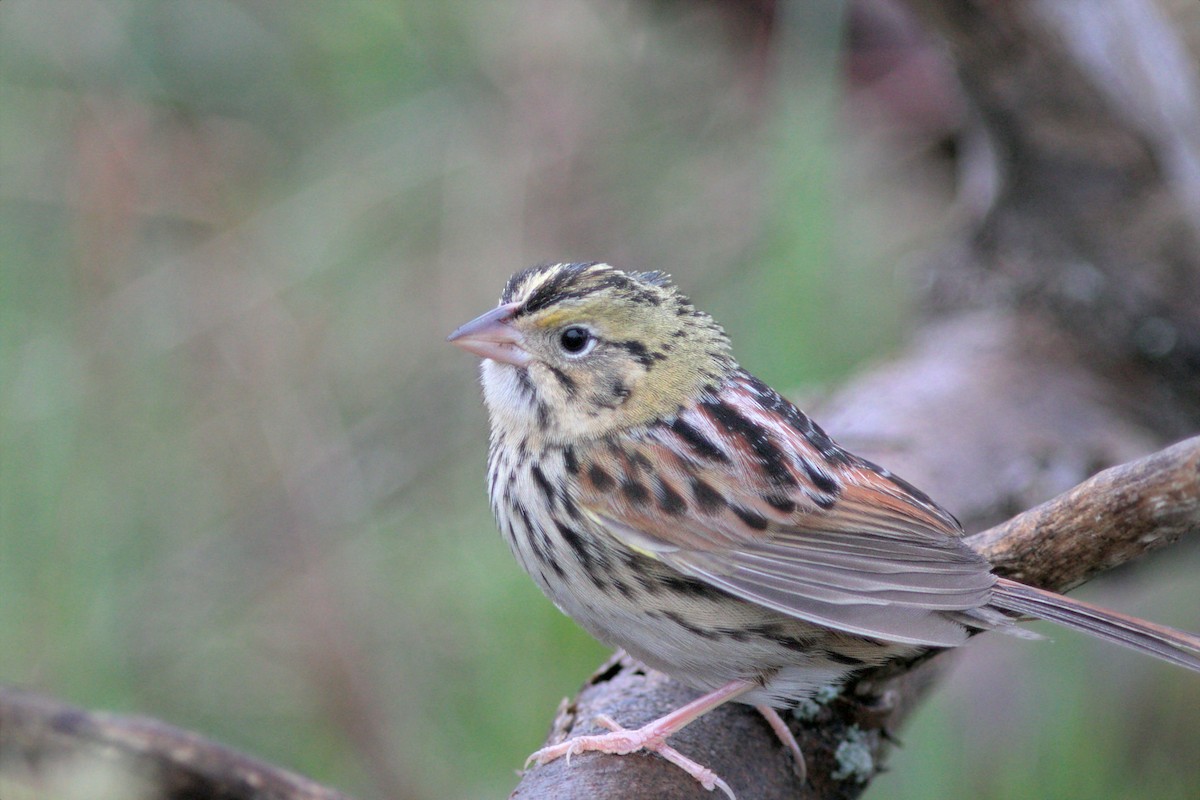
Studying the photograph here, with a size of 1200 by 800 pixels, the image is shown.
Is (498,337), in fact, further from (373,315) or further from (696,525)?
(373,315)

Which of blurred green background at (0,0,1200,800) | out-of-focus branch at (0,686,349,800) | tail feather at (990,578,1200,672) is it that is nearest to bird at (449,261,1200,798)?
tail feather at (990,578,1200,672)

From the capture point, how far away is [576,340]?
288cm

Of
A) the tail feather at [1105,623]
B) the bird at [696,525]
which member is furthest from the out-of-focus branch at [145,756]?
the tail feather at [1105,623]

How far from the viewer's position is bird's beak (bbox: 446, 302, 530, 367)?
2846 millimetres

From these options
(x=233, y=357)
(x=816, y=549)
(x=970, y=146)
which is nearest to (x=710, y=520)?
(x=816, y=549)

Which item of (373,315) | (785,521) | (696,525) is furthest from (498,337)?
(373,315)

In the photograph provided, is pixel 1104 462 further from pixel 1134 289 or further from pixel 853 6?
pixel 853 6

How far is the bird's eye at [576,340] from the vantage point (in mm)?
2867

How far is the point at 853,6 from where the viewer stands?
16.4ft

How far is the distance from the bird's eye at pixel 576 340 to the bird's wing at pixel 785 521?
24cm

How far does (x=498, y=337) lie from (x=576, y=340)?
173mm

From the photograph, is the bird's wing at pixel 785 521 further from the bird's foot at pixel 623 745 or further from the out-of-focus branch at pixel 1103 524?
the bird's foot at pixel 623 745

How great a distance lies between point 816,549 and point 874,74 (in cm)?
318

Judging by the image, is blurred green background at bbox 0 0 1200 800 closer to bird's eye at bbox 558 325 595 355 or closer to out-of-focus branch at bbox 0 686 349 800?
bird's eye at bbox 558 325 595 355
